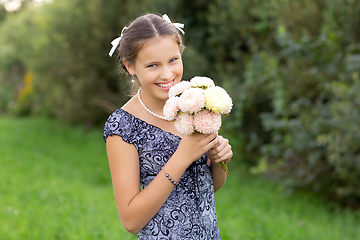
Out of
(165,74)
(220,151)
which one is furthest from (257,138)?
(165,74)

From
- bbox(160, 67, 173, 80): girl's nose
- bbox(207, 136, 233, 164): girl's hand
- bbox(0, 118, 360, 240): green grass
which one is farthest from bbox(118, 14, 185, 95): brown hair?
bbox(0, 118, 360, 240): green grass

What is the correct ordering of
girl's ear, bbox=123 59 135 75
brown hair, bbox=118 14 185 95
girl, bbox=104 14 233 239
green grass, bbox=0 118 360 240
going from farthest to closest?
green grass, bbox=0 118 360 240, girl's ear, bbox=123 59 135 75, brown hair, bbox=118 14 185 95, girl, bbox=104 14 233 239

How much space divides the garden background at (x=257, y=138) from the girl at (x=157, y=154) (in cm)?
63

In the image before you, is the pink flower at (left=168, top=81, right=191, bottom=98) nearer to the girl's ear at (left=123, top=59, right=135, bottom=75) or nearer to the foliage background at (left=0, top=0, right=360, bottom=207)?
the girl's ear at (left=123, top=59, right=135, bottom=75)

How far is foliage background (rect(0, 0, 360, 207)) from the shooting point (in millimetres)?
3998

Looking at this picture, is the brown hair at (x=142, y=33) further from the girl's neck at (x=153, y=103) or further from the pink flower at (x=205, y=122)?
the pink flower at (x=205, y=122)

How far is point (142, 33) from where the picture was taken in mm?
1574

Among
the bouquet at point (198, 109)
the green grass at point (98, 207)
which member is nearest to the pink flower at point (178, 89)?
the bouquet at point (198, 109)

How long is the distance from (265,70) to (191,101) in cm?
370

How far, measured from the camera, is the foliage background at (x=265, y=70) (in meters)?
4.00

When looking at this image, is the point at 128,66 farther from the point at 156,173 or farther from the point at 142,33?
the point at 156,173

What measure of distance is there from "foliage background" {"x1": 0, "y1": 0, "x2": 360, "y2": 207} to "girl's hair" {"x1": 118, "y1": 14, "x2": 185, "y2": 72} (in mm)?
517

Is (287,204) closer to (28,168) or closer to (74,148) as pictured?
(28,168)

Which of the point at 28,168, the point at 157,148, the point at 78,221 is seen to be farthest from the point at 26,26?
the point at 157,148
